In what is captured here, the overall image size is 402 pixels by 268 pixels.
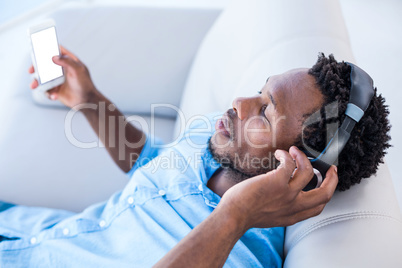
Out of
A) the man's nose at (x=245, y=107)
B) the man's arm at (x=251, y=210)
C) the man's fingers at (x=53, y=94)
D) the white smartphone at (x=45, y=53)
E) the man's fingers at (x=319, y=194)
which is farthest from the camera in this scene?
the man's fingers at (x=53, y=94)

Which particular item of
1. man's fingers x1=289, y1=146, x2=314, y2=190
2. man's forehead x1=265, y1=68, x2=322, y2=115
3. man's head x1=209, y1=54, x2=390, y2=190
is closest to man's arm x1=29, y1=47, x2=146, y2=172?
man's head x1=209, y1=54, x2=390, y2=190

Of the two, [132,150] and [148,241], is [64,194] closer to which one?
[132,150]

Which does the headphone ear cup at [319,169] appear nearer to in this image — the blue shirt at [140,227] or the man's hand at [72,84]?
the blue shirt at [140,227]

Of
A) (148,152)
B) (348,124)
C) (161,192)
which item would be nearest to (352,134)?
(348,124)

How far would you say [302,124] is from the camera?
1020mm

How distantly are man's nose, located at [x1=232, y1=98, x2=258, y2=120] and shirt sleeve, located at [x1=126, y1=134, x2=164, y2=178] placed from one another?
444 millimetres

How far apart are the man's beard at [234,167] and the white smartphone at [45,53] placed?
578mm

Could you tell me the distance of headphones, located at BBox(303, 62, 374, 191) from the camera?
3.10 feet

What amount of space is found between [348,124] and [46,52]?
0.94 metres

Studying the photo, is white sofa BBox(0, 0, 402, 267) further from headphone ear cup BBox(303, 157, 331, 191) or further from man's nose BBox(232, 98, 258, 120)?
man's nose BBox(232, 98, 258, 120)

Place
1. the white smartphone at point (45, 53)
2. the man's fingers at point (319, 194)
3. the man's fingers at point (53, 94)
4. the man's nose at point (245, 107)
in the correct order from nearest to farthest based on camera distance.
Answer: the man's fingers at point (319, 194) → the man's nose at point (245, 107) → the white smartphone at point (45, 53) → the man's fingers at point (53, 94)

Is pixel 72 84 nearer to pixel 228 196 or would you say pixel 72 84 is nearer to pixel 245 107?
pixel 245 107

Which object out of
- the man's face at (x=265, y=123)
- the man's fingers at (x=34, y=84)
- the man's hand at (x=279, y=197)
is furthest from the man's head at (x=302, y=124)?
the man's fingers at (x=34, y=84)

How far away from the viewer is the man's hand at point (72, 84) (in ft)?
4.49
